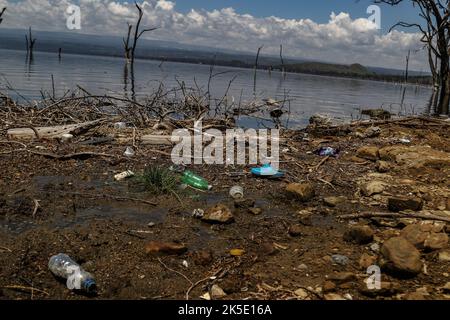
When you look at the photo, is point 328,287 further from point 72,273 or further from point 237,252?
point 72,273

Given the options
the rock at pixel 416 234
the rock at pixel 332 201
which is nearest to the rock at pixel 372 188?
the rock at pixel 332 201

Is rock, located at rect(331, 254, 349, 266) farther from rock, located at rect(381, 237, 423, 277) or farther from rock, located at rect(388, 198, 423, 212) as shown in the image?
rock, located at rect(388, 198, 423, 212)

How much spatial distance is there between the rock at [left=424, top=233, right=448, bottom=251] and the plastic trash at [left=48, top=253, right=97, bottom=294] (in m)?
2.38

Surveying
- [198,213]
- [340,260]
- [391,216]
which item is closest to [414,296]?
[340,260]

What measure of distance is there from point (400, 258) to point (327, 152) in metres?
3.53

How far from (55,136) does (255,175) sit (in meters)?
3.14

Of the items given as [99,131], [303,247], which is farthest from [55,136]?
[303,247]

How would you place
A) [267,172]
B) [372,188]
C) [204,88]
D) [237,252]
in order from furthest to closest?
[204,88], [267,172], [372,188], [237,252]

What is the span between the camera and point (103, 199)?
4.05 metres

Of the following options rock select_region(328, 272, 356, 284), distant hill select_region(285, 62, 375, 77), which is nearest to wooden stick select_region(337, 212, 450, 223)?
rock select_region(328, 272, 356, 284)

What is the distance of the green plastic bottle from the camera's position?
4.58 metres

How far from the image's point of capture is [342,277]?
8.77ft

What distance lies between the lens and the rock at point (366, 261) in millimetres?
2881

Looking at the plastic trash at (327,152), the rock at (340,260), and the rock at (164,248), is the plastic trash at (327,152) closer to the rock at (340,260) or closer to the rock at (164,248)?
the rock at (340,260)
